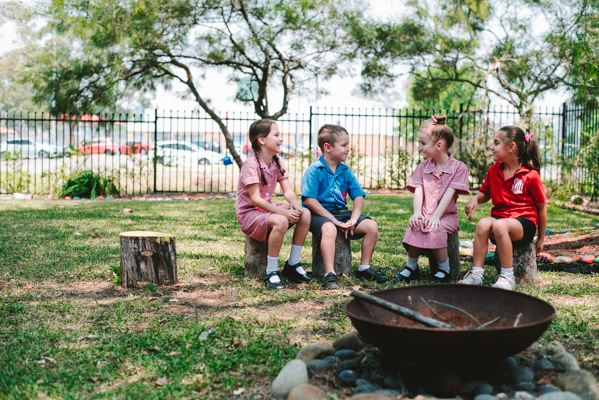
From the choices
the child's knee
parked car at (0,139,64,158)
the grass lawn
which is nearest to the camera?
the grass lawn

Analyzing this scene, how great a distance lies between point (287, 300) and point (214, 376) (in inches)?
51.6

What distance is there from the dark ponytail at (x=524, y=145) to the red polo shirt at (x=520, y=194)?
0.06 meters

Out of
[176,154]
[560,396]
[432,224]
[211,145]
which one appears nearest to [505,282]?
[432,224]

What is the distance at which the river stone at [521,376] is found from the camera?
2.08 m

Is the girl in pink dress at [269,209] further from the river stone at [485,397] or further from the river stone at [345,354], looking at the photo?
the river stone at [485,397]

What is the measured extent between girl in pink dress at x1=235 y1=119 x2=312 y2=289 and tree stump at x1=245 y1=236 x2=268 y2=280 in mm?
117

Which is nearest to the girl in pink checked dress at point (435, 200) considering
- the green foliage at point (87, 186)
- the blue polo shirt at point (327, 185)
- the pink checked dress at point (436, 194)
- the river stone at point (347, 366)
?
the pink checked dress at point (436, 194)

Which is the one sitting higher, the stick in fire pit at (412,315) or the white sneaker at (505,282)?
the stick in fire pit at (412,315)

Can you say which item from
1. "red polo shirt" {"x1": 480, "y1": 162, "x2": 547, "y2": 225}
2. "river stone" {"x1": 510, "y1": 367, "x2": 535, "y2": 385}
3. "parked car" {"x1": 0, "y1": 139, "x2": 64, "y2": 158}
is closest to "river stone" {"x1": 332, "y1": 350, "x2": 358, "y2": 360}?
"river stone" {"x1": 510, "y1": 367, "x2": 535, "y2": 385}

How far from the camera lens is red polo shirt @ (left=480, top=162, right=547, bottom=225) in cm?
395

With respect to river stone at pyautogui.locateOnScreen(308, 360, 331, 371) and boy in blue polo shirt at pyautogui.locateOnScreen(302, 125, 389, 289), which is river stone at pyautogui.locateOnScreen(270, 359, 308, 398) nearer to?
river stone at pyautogui.locateOnScreen(308, 360, 331, 371)

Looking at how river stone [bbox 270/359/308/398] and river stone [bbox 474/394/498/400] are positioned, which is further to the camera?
river stone [bbox 270/359/308/398]

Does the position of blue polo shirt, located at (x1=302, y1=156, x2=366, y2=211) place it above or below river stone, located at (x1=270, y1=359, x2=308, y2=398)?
above

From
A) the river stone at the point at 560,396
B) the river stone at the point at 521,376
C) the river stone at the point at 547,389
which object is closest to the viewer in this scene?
the river stone at the point at 560,396
